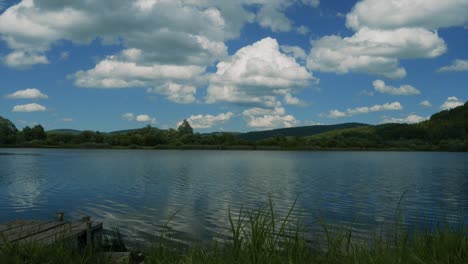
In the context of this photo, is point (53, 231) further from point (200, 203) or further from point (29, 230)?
point (200, 203)

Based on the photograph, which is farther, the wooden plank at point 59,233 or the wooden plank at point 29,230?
the wooden plank at point 29,230

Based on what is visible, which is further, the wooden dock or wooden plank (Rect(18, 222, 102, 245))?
the wooden dock

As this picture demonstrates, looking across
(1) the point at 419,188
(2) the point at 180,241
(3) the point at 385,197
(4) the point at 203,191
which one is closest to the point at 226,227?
(2) the point at 180,241

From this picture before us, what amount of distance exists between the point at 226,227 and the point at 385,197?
70.0ft

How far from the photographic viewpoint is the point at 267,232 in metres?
7.41

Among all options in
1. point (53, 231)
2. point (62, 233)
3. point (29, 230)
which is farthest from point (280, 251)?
point (29, 230)

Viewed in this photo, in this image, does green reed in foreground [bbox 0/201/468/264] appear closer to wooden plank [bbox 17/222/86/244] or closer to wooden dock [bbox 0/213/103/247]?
wooden plank [bbox 17/222/86/244]

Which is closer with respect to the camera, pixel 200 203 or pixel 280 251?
pixel 280 251

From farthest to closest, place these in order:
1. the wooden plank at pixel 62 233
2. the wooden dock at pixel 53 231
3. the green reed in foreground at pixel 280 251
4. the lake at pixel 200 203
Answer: the lake at pixel 200 203, the wooden dock at pixel 53 231, the wooden plank at pixel 62 233, the green reed in foreground at pixel 280 251

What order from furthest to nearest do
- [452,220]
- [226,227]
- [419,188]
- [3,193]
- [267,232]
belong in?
[419,188] < [3,193] < [452,220] < [226,227] < [267,232]

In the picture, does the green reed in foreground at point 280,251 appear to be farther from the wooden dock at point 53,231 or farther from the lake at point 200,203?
the lake at point 200,203

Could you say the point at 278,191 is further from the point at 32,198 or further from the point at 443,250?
the point at 443,250

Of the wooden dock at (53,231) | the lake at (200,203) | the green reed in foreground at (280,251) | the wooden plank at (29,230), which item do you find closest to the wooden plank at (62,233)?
the wooden dock at (53,231)

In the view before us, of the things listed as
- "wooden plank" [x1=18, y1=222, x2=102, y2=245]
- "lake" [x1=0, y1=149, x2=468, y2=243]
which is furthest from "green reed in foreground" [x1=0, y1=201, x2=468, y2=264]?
"lake" [x1=0, y1=149, x2=468, y2=243]
